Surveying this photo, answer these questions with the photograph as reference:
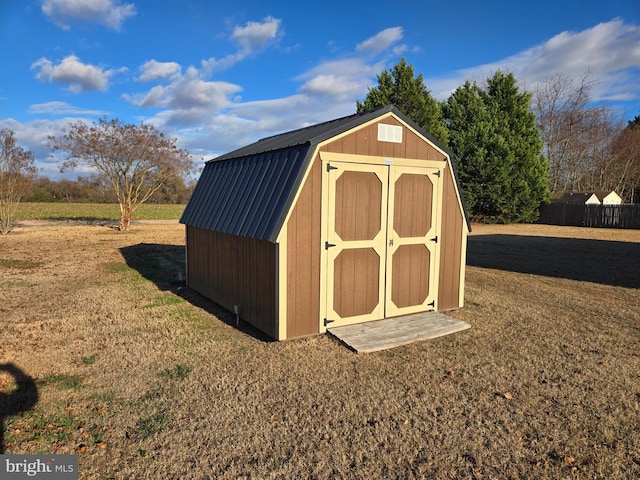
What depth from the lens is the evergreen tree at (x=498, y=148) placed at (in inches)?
1119

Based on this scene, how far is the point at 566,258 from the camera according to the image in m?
13.9

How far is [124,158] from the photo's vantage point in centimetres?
2197

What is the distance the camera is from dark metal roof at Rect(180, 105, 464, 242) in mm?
5438

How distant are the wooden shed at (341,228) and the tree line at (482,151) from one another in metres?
16.6

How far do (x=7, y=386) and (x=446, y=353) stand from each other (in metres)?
5.08

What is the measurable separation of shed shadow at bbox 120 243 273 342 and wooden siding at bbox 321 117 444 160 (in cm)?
301

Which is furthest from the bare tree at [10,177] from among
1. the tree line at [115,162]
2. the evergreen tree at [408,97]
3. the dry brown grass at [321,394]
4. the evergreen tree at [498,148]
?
the evergreen tree at [498,148]

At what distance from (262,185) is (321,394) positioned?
129 inches

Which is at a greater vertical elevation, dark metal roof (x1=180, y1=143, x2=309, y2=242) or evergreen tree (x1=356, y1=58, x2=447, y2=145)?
evergreen tree (x1=356, y1=58, x2=447, y2=145)

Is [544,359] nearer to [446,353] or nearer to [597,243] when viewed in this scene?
[446,353]

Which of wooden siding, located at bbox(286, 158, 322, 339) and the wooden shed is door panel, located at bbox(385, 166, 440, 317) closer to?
the wooden shed

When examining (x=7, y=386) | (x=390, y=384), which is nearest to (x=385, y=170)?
(x=390, y=384)

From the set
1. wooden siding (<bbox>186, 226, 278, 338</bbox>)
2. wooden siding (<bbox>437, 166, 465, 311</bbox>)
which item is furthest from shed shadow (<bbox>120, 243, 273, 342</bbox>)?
wooden siding (<bbox>437, 166, 465, 311</bbox>)

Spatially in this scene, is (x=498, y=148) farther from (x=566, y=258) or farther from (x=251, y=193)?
(x=251, y=193)
